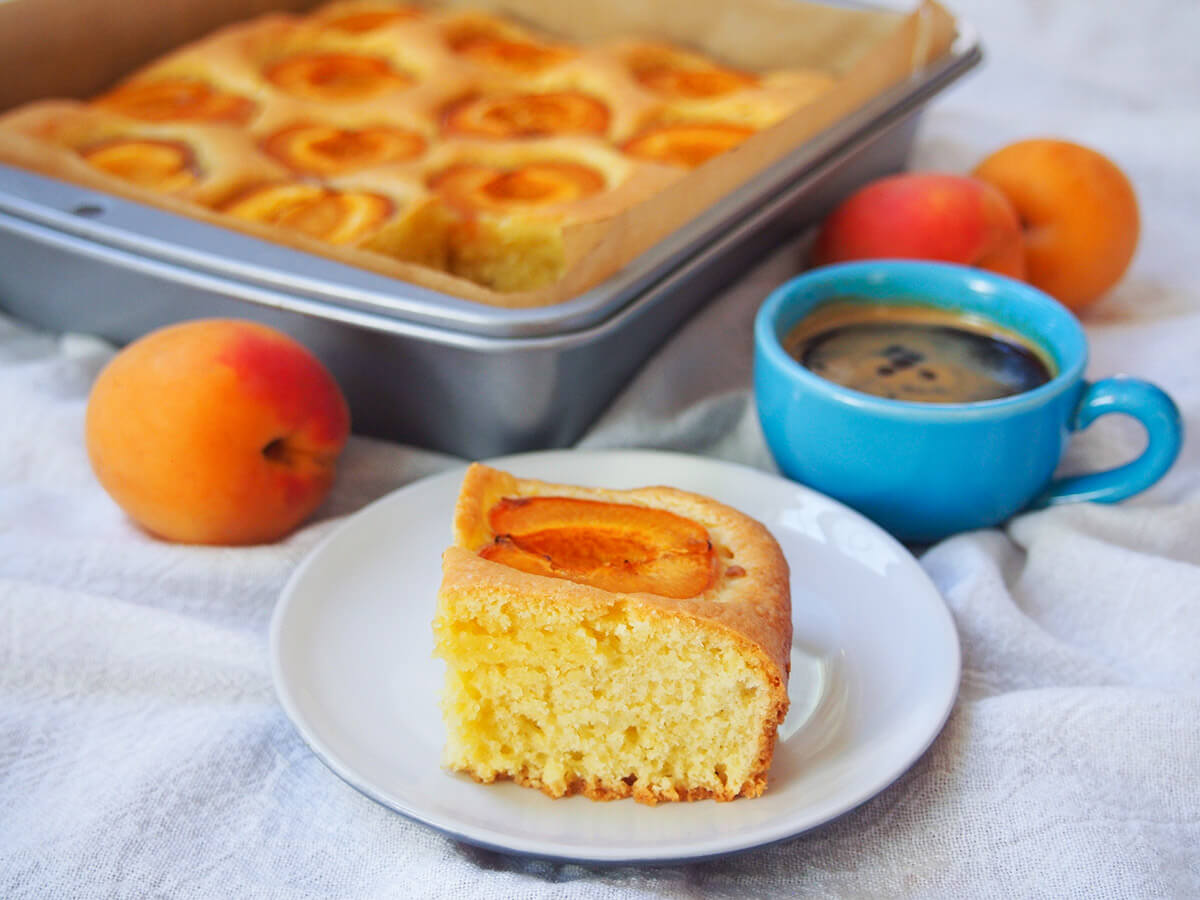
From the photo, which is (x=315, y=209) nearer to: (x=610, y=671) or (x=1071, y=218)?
(x=610, y=671)

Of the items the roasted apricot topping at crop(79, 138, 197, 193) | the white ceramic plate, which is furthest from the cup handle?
the roasted apricot topping at crop(79, 138, 197, 193)

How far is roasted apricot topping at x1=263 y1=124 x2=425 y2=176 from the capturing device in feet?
5.32

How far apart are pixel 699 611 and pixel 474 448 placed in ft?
1.62

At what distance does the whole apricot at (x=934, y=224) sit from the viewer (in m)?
1.48

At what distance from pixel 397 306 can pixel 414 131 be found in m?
0.59

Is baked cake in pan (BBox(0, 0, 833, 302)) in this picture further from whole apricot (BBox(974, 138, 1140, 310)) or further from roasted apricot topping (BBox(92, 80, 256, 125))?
whole apricot (BBox(974, 138, 1140, 310))

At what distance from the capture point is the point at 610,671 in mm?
916

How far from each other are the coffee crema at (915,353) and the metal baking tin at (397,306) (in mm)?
162

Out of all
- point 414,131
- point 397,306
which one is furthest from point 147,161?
point 397,306

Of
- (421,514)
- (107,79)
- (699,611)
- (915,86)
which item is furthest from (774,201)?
(107,79)

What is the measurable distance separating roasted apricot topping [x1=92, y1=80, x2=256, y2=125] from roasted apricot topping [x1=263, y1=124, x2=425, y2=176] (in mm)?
116

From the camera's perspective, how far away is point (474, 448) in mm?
1328

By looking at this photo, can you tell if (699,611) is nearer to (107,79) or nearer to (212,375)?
(212,375)

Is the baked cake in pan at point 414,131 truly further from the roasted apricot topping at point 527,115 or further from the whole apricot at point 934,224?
the whole apricot at point 934,224
